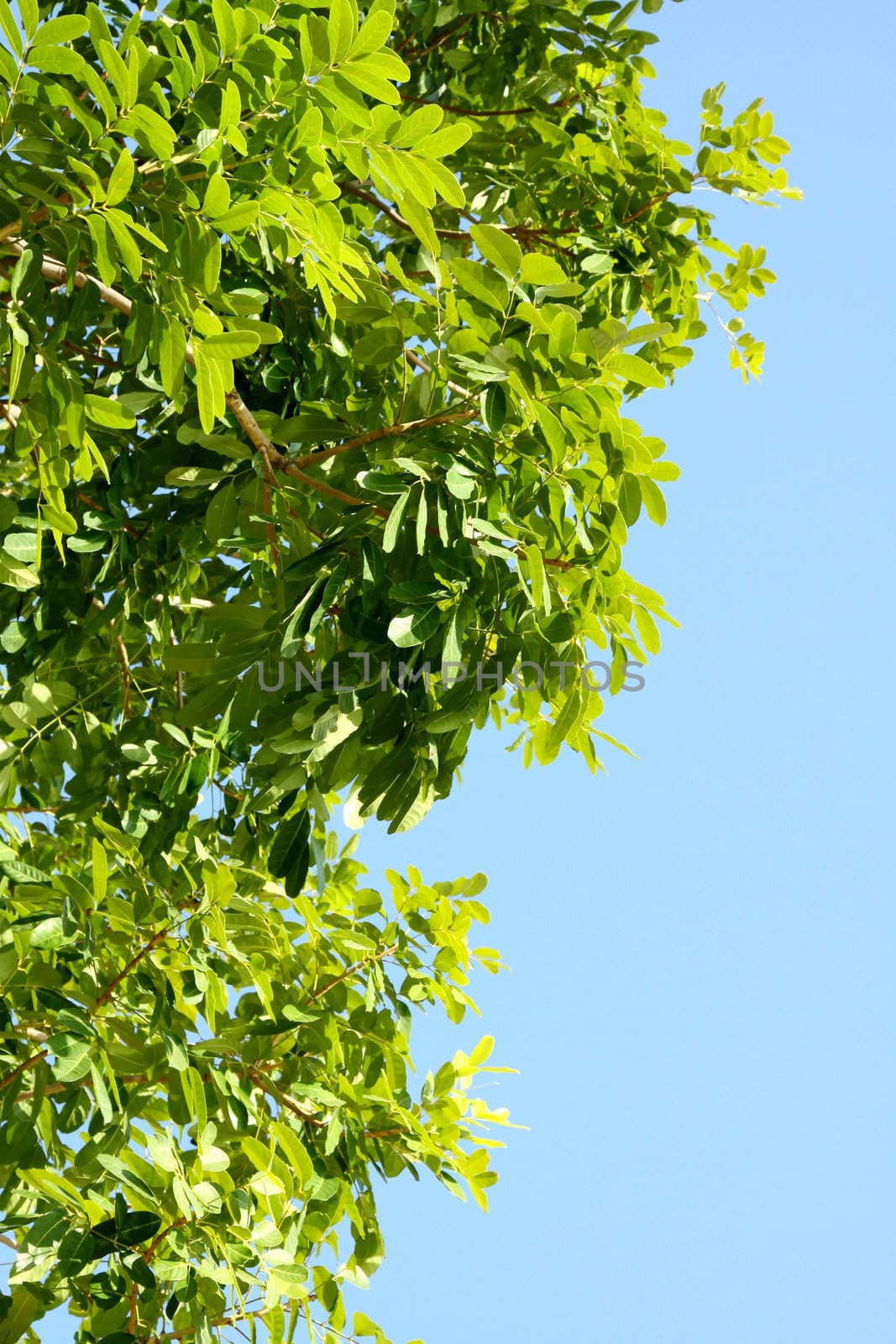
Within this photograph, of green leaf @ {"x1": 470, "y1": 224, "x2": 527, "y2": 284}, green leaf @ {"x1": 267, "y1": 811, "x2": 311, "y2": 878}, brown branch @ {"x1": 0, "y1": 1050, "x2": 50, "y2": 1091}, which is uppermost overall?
green leaf @ {"x1": 470, "y1": 224, "x2": 527, "y2": 284}

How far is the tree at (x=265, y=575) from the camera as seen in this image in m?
1.42

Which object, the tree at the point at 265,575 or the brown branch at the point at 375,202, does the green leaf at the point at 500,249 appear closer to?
the tree at the point at 265,575

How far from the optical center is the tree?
55.9 inches

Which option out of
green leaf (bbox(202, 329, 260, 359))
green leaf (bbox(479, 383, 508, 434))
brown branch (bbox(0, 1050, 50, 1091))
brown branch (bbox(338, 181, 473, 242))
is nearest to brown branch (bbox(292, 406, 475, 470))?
green leaf (bbox(479, 383, 508, 434))

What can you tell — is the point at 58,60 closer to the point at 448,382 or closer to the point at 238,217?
the point at 238,217

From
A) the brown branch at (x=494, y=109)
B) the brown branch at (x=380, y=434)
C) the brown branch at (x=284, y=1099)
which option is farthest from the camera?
the brown branch at (x=494, y=109)

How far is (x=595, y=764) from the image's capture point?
6.14ft

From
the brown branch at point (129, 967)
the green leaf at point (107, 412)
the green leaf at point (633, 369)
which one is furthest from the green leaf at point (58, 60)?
the brown branch at point (129, 967)

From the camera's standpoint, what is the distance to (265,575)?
1.86 metres

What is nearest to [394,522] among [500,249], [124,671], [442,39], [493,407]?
[493,407]

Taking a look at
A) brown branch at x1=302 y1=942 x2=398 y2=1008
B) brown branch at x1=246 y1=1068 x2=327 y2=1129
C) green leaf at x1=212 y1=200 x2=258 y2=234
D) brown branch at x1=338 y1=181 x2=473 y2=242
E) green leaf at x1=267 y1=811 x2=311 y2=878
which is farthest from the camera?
brown branch at x1=338 y1=181 x2=473 y2=242

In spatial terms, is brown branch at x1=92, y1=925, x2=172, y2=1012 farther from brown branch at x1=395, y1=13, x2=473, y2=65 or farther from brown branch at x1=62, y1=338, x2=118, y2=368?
brown branch at x1=395, y1=13, x2=473, y2=65

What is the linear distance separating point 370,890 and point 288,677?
2.82 feet

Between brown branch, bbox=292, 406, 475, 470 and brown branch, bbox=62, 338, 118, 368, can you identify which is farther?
brown branch, bbox=62, 338, 118, 368
